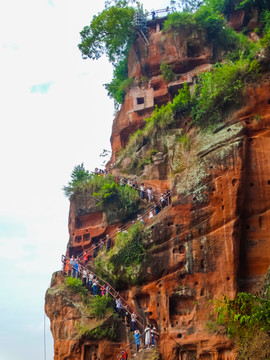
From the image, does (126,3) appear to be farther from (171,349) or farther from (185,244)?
(171,349)

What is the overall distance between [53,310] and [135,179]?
386 inches

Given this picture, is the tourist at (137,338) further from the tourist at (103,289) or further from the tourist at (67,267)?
the tourist at (67,267)

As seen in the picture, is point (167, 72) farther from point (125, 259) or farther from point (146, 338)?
point (146, 338)

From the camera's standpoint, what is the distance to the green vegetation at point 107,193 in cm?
2873

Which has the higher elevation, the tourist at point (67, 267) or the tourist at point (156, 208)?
the tourist at point (156, 208)

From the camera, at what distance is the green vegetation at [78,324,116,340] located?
23.9 metres

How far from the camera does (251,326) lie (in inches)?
648

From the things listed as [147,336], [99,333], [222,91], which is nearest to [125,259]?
[99,333]

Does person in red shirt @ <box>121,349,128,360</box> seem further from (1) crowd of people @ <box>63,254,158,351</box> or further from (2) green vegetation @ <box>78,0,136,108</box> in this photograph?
(2) green vegetation @ <box>78,0,136,108</box>

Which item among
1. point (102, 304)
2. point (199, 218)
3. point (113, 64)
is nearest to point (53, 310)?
point (102, 304)

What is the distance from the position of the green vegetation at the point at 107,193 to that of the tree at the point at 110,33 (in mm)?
12192

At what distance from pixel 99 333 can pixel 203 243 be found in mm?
7312

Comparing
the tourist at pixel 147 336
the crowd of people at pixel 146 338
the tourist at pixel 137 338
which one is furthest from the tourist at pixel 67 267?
the tourist at pixel 147 336

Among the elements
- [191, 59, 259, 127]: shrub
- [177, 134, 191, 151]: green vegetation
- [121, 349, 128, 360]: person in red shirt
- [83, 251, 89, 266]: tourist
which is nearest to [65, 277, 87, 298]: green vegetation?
[83, 251, 89, 266]: tourist
